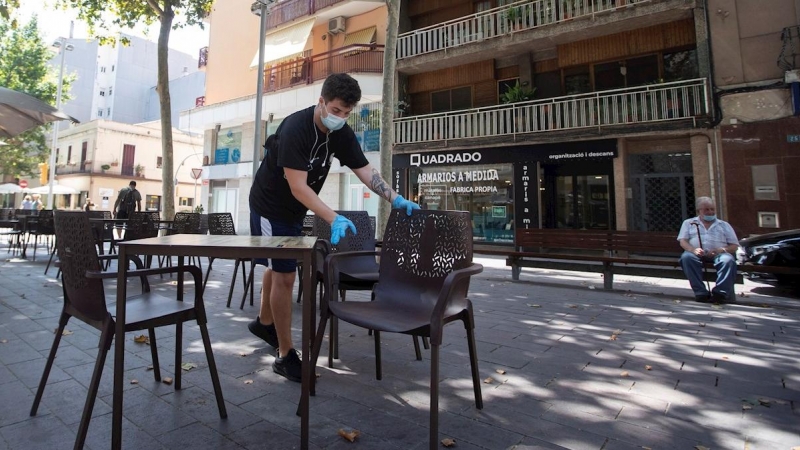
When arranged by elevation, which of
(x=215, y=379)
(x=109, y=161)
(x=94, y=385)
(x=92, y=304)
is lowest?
(x=215, y=379)

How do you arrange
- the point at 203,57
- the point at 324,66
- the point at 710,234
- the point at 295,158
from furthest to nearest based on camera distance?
the point at 203,57 < the point at 324,66 < the point at 710,234 < the point at 295,158

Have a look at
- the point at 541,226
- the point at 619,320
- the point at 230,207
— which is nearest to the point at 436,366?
the point at 619,320

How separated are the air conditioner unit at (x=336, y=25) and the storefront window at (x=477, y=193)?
762 centimetres

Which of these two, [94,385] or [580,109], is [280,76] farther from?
[94,385]

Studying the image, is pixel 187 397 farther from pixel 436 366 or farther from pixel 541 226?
pixel 541 226

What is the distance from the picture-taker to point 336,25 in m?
18.1

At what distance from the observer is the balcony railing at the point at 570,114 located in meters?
11.3

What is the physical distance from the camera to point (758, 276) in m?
6.44

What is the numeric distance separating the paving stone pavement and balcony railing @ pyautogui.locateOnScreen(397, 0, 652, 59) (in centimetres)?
1135

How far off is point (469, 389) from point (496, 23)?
48.4 ft

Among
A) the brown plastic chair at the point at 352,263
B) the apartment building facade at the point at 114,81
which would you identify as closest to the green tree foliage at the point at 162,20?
the brown plastic chair at the point at 352,263

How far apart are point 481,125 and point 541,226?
4.12 meters

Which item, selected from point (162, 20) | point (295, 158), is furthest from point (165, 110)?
point (295, 158)

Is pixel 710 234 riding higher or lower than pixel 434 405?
higher
